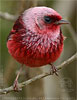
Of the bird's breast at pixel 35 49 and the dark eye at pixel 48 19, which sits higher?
the dark eye at pixel 48 19

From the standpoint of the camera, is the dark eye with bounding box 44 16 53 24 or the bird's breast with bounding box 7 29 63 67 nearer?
the dark eye with bounding box 44 16 53 24

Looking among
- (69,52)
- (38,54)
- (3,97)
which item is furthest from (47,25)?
(69,52)

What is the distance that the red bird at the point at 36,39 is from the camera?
4.77 metres

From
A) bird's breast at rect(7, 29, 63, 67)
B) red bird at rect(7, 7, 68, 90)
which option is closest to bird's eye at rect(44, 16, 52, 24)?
red bird at rect(7, 7, 68, 90)

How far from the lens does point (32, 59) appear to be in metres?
4.77

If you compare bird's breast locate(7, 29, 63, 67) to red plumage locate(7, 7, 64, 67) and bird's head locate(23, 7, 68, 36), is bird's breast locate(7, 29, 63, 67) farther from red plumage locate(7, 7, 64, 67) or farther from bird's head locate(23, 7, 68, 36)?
bird's head locate(23, 7, 68, 36)

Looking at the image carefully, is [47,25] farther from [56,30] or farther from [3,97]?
[3,97]

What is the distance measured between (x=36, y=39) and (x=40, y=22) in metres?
0.26

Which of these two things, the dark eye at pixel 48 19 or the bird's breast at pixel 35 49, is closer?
the dark eye at pixel 48 19

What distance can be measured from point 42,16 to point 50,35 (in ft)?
1.02

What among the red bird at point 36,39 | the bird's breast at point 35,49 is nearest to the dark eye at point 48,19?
the red bird at point 36,39

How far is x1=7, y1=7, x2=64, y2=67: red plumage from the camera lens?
4770mm

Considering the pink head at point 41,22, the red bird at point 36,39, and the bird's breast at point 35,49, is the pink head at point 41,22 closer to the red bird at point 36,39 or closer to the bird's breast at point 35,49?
the red bird at point 36,39

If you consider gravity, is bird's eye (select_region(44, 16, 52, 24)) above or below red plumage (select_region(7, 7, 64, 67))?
above
